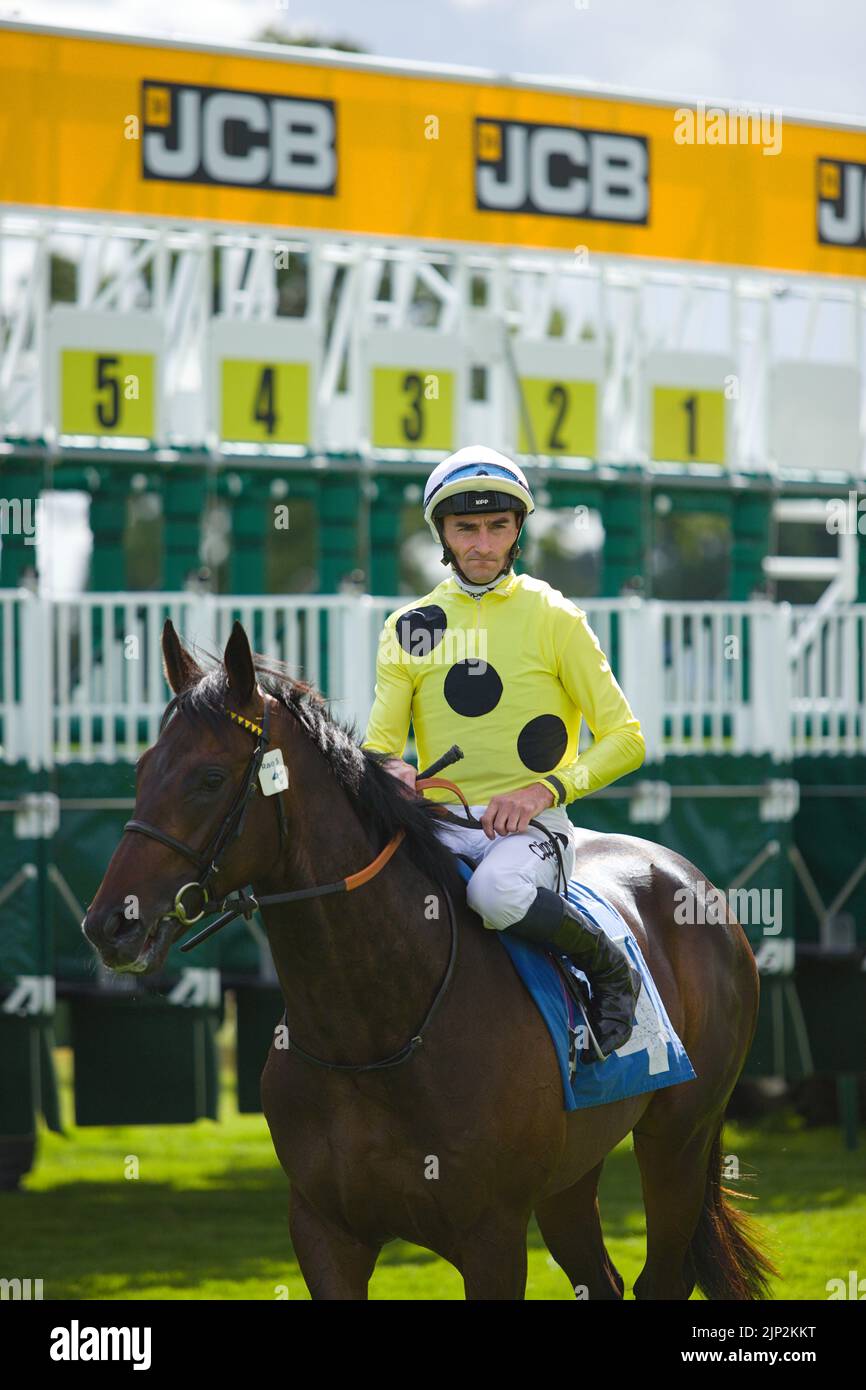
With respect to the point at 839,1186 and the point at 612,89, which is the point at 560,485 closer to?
the point at 612,89

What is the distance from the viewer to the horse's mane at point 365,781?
369 cm

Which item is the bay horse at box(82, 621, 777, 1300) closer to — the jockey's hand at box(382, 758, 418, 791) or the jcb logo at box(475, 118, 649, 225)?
the jockey's hand at box(382, 758, 418, 791)

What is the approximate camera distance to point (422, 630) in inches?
159

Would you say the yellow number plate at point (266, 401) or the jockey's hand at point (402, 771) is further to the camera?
the yellow number plate at point (266, 401)

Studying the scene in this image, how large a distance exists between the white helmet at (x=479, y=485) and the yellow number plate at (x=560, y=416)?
7.83 metres

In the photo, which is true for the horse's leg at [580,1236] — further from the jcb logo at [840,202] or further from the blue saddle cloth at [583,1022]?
the jcb logo at [840,202]

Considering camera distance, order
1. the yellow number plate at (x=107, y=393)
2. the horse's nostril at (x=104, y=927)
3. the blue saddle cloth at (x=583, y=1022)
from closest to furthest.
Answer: the horse's nostril at (x=104, y=927)
the blue saddle cloth at (x=583, y=1022)
the yellow number plate at (x=107, y=393)

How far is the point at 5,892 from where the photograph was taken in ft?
29.8

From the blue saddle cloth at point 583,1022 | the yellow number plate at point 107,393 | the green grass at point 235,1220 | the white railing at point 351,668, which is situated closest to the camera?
the blue saddle cloth at point 583,1022
